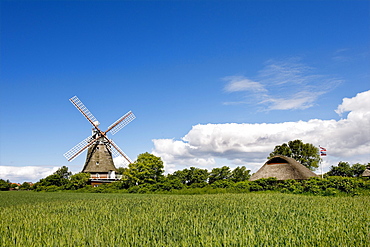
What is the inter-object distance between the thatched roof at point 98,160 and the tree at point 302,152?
94.8 ft

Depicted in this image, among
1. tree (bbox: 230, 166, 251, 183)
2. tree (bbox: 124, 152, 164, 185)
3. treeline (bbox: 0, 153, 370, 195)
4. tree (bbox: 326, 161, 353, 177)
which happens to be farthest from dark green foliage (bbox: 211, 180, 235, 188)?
tree (bbox: 326, 161, 353, 177)

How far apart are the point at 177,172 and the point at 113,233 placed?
137 ft

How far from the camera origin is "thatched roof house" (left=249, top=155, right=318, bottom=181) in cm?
3403

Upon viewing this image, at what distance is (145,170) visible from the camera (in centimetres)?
4203

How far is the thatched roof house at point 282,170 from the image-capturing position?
34.0 m

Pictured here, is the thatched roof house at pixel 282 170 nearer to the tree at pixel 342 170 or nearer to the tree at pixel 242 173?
the tree at pixel 242 173

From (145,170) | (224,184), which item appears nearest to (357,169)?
(224,184)

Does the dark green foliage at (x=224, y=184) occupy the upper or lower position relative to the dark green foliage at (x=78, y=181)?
lower

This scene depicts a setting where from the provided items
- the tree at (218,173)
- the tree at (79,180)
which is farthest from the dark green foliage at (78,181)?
the tree at (218,173)

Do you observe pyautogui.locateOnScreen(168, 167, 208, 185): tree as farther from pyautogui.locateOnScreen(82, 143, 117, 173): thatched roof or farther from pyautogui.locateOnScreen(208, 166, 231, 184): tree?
pyautogui.locateOnScreen(82, 143, 117, 173): thatched roof

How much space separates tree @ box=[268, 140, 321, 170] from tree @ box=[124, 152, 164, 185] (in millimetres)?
22667

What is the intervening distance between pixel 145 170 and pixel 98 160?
382 inches

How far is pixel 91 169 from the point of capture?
46.9 m

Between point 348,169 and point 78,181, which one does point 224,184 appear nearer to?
point 78,181
